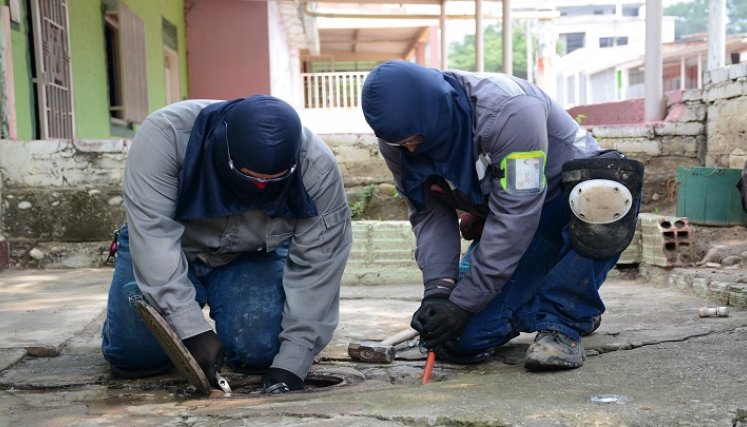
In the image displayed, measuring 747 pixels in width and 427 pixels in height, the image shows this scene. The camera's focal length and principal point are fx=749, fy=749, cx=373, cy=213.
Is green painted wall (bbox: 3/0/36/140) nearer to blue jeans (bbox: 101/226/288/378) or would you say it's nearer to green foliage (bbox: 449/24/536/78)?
blue jeans (bbox: 101/226/288/378)

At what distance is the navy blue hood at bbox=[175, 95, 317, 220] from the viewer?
205 cm

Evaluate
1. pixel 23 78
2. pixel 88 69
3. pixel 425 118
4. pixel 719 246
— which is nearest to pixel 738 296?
pixel 719 246

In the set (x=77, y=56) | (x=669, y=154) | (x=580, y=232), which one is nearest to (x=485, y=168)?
(x=580, y=232)

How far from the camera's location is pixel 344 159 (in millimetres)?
5305

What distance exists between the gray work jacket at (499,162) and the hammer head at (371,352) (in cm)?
31

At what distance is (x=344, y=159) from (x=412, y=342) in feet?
8.79

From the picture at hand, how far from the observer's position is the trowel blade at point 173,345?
6.64 feet

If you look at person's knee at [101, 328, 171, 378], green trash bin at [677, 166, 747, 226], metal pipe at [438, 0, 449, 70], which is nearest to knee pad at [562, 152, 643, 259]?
person's knee at [101, 328, 171, 378]

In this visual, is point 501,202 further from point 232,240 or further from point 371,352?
point 232,240

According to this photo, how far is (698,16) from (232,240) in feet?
207

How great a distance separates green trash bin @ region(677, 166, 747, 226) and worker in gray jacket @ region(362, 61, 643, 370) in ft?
7.82

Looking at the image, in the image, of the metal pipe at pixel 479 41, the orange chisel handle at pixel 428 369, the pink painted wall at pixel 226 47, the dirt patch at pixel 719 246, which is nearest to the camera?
the orange chisel handle at pixel 428 369

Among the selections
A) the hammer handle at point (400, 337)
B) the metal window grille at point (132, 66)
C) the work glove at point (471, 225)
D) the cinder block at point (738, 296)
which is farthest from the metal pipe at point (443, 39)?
the hammer handle at point (400, 337)

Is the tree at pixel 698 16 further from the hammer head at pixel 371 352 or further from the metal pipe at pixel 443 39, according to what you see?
the hammer head at pixel 371 352
